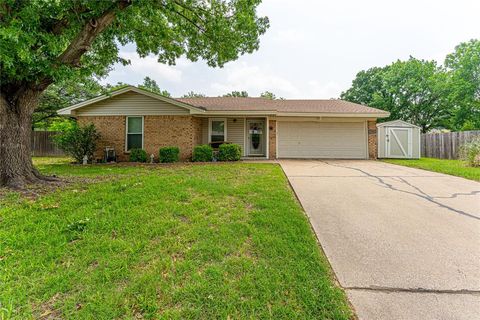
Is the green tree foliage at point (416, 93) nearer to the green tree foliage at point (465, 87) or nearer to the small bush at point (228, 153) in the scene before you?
the green tree foliage at point (465, 87)

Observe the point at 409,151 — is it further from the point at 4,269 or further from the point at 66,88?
the point at 66,88

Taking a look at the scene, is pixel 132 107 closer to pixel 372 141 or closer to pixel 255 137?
pixel 255 137

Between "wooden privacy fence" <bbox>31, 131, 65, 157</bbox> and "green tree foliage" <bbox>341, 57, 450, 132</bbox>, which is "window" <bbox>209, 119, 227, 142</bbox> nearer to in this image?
"wooden privacy fence" <bbox>31, 131, 65, 157</bbox>

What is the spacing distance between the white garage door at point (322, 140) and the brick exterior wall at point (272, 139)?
894mm

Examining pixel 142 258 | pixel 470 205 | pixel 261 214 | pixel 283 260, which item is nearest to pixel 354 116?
pixel 470 205

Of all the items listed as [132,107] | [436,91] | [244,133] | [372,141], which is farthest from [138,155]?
[436,91]

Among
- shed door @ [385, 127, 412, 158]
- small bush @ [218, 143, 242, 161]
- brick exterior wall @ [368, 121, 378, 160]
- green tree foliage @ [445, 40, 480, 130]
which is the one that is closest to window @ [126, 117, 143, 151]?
small bush @ [218, 143, 242, 161]

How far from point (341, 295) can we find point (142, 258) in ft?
6.73

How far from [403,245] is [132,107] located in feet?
37.3

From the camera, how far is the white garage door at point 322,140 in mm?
12695

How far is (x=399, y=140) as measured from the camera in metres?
13.1

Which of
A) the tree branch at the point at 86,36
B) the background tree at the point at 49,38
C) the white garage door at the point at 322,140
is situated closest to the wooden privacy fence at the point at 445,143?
the white garage door at the point at 322,140

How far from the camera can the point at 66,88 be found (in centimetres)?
1605

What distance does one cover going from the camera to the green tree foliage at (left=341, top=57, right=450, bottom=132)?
879 inches
